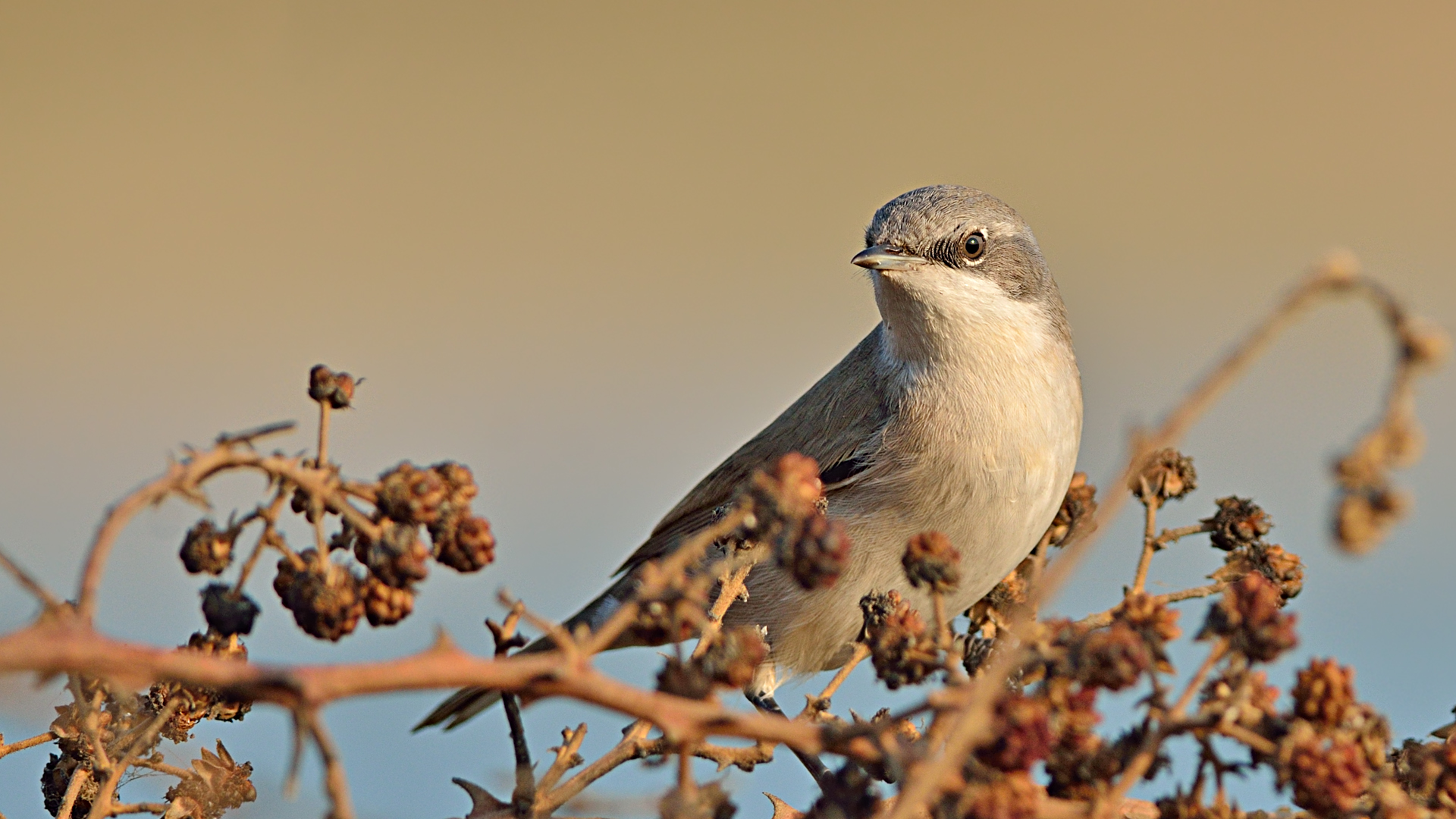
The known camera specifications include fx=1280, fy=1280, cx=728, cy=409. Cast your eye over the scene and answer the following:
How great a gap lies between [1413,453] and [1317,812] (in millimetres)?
424

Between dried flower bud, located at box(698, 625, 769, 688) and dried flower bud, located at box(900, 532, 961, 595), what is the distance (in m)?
0.21

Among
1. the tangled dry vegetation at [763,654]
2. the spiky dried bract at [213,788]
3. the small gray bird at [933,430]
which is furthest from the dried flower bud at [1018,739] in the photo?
the small gray bird at [933,430]

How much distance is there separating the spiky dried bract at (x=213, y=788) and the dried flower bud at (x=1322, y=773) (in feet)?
4.27

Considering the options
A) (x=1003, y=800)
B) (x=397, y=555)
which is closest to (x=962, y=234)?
(x=397, y=555)

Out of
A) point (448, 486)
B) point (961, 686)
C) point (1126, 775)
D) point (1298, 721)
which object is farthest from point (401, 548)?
point (1298, 721)

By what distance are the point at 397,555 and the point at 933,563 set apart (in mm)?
568

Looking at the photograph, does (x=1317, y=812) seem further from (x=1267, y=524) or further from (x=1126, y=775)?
(x=1267, y=524)

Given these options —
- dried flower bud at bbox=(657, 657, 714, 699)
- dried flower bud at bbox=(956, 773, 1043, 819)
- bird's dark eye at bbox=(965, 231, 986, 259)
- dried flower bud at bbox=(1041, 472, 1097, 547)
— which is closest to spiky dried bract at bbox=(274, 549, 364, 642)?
dried flower bud at bbox=(657, 657, 714, 699)

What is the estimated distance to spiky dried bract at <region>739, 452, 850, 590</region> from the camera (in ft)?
3.81

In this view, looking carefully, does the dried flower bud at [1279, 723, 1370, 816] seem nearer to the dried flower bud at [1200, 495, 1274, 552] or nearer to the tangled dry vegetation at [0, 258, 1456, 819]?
the tangled dry vegetation at [0, 258, 1456, 819]

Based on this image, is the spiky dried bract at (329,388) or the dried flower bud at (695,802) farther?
the spiky dried bract at (329,388)

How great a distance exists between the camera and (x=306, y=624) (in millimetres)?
1317

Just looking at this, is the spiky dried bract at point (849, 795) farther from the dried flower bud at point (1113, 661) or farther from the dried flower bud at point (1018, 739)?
the dried flower bud at point (1113, 661)

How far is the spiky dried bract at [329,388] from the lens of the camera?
4.85 feet
